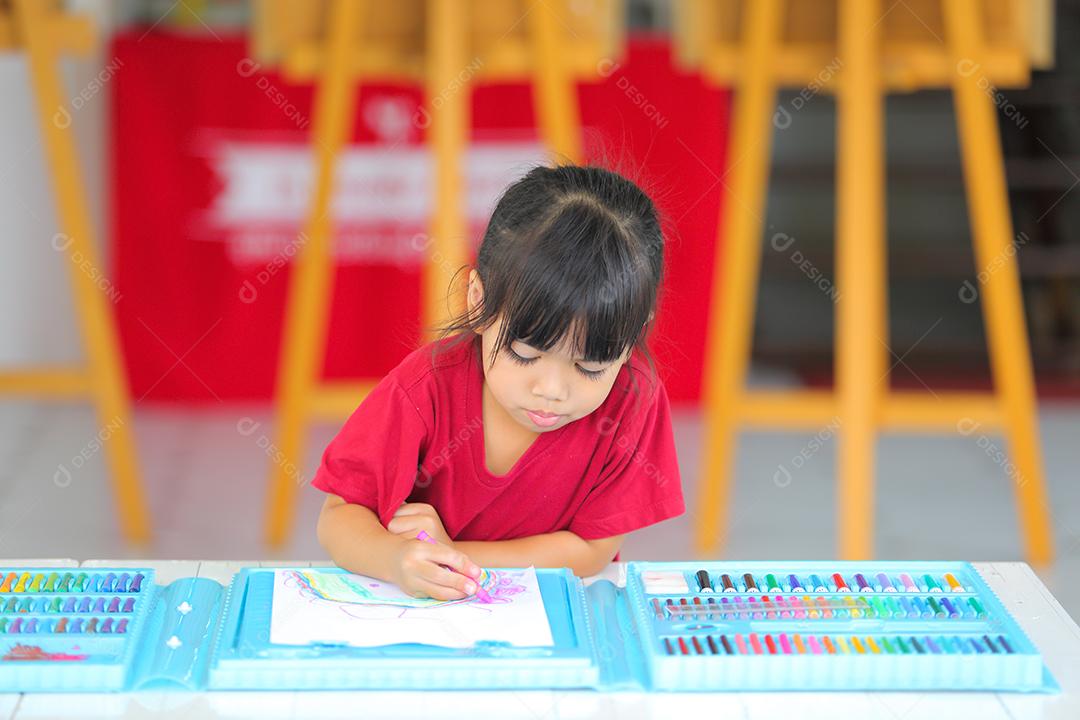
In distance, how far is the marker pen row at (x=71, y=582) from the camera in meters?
1.10

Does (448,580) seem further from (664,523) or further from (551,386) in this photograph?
(664,523)

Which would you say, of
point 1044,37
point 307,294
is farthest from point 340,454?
point 1044,37

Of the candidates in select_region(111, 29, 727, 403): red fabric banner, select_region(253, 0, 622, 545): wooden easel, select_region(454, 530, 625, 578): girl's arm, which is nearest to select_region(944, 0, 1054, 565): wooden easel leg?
select_region(253, 0, 622, 545): wooden easel

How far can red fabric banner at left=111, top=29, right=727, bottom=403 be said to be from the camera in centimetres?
326

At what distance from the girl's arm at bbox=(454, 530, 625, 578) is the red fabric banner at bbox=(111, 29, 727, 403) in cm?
185

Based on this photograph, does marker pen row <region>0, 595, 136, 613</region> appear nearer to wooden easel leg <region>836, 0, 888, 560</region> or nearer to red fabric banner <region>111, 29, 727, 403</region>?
wooden easel leg <region>836, 0, 888, 560</region>

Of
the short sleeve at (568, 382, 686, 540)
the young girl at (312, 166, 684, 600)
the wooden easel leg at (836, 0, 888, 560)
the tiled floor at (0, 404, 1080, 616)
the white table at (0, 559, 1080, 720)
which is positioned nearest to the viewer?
the white table at (0, 559, 1080, 720)

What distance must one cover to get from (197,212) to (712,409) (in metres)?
1.55

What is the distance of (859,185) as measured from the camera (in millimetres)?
2102

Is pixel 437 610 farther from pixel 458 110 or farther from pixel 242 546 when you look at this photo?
pixel 242 546

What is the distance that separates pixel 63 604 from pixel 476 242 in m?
2.24

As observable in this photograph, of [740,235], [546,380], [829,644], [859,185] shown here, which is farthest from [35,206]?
[829,644]

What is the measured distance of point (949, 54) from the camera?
227cm

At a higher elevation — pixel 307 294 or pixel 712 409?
pixel 307 294
